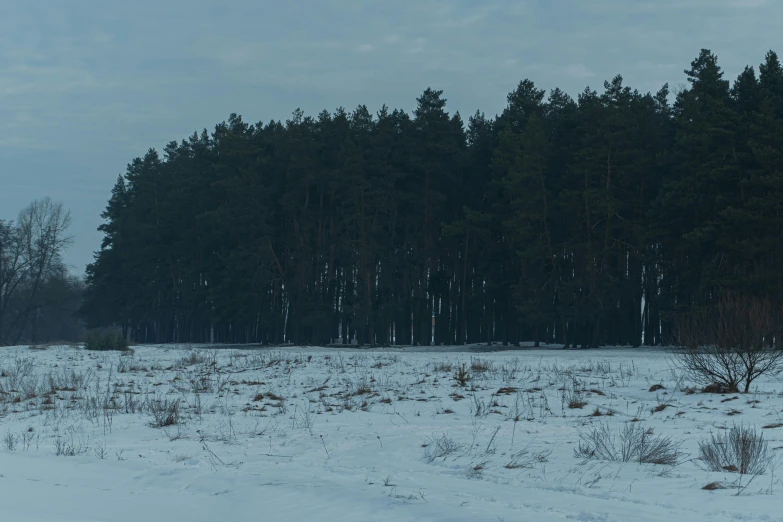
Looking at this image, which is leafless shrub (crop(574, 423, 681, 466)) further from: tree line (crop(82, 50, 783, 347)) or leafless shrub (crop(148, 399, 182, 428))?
tree line (crop(82, 50, 783, 347))

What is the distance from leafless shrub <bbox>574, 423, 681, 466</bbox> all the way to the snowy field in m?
0.11

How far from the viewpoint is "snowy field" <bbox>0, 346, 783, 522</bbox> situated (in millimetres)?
7340

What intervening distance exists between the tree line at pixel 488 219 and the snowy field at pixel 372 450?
24710 millimetres

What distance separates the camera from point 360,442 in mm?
11195

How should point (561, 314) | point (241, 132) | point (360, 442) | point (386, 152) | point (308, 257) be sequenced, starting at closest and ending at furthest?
1. point (360, 442)
2. point (561, 314)
3. point (386, 152)
4. point (308, 257)
5. point (241, 132)

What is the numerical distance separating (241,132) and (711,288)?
146 ft

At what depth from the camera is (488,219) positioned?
52.7 m

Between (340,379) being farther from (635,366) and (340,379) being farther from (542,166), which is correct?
(542,166)

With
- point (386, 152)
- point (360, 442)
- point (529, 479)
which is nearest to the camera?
point (529, 479)

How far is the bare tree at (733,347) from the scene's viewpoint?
634 inches

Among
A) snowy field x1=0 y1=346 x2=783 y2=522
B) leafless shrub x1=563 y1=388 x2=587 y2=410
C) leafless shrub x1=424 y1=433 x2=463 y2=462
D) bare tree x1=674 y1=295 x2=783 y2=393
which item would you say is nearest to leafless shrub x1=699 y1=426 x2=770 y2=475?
snowy field x1=0 y1=346 x2=783 y2=522

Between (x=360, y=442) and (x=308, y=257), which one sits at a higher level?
(x=308, y=257)

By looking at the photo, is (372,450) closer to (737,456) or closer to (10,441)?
(737,456)

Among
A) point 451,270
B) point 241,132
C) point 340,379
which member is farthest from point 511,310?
point 340,379
